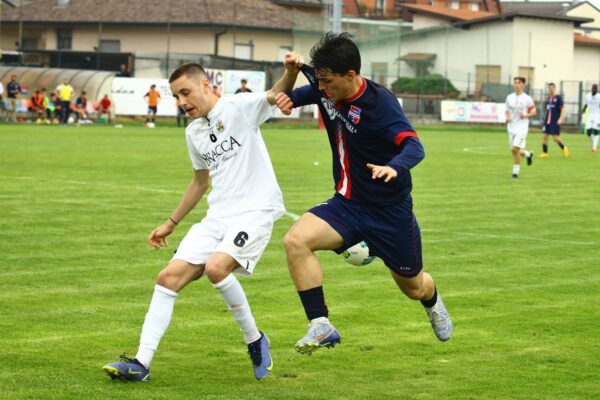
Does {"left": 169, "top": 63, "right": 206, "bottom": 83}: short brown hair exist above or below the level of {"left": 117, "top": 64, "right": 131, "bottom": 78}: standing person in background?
below

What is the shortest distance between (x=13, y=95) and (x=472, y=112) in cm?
2471

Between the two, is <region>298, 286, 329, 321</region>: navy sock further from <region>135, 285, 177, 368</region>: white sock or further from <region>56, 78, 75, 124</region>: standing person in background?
<region>56, 78, 75, 124</region>: standing person in background

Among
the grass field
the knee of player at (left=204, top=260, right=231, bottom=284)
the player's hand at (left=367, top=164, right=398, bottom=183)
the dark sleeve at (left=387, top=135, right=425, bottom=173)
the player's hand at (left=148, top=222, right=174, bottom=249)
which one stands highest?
the dark sleeve at (left=387, top=135, right=425, bottom=173)

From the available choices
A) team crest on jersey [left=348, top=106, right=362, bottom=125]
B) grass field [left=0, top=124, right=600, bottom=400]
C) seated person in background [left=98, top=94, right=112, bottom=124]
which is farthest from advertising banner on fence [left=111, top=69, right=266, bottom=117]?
team crest on jersey [left=348, top=106, right=362, bottom=125]

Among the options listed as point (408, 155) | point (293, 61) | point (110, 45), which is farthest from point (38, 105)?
point (408, 155)

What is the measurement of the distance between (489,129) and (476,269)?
47713mm

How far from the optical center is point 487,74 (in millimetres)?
70125

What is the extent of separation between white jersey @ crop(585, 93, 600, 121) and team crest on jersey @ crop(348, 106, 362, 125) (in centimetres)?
3215

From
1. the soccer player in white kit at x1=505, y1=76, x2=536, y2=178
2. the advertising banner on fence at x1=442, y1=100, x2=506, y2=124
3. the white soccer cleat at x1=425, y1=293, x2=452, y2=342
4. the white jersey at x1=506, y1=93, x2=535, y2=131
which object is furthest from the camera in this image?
the advertising banner on fence at x1=442, y1=100, x2=506, y2=124

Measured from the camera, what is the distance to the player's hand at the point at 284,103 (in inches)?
284

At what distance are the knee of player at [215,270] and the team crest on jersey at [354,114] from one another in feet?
4.03

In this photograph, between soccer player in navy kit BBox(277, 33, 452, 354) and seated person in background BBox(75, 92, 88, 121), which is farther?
seated person in background BBox(75, 92, 88, 121)

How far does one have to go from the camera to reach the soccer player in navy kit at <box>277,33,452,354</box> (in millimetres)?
7090

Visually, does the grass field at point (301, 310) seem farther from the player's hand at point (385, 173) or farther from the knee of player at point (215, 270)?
the player's hand at point (385, 173)
